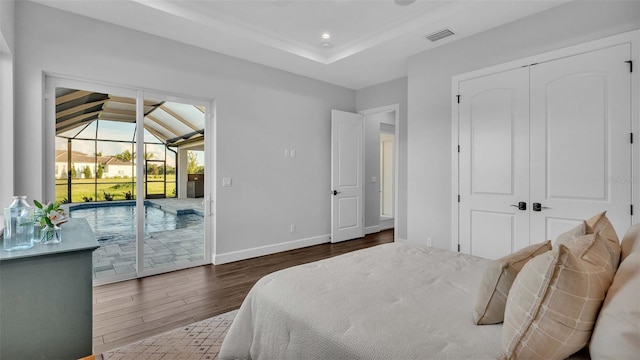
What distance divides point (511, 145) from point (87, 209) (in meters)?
4.60

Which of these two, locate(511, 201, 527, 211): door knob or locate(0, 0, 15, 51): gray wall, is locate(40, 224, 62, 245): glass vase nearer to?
locate(0, 0, 15, 51): gray wall

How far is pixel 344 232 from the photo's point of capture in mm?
5496

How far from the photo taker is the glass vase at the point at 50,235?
5.93 feet

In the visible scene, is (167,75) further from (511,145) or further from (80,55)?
(511,145)

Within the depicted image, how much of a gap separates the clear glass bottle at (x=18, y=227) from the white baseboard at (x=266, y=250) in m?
2.45

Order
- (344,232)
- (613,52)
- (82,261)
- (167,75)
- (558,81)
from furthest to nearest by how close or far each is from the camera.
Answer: (344,232) → (167,75) → (558,81) → (613,52) → (82,261)

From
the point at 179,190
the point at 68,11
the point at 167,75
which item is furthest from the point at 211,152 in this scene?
the point at 68,11

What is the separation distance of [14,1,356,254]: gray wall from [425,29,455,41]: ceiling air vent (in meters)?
2.14

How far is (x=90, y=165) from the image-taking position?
3.38m

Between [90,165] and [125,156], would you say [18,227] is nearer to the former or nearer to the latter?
[90,165]

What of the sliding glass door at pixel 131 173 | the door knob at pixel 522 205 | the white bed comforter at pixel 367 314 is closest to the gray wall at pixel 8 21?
the sliding glass door at pixel 131 173

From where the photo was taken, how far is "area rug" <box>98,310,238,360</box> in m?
2.07

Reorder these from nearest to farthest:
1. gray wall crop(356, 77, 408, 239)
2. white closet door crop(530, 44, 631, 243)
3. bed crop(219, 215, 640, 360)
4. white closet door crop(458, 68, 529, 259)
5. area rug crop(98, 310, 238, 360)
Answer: bed crop(219, 215, 640, 360) < area rug crop(98, 310, 238, 360) < white closet door crop(530, 44, 631, 243) < white closet door crop(458, 68, 529, 259) < gray wall crop(356, 77, 408, 239)

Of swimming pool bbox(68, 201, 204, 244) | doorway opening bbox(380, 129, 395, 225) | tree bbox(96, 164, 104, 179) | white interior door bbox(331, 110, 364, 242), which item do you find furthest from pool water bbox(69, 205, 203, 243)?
doorway opening bbox(380, 129, 395, 225)
